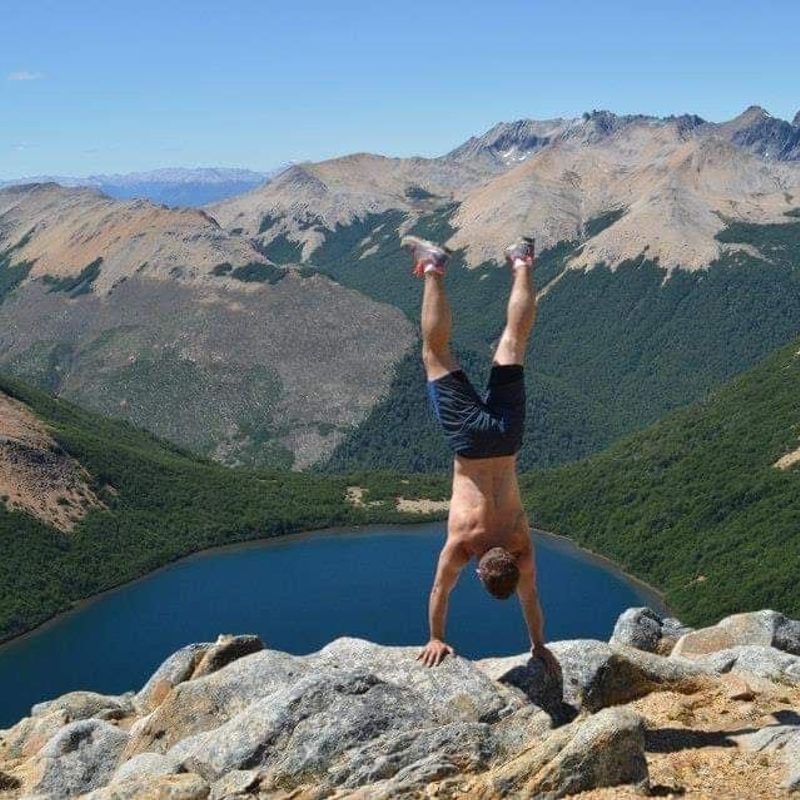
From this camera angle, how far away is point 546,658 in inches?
727

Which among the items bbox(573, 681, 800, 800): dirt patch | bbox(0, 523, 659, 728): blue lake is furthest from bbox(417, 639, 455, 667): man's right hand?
bbox(0, 523, 659, 728): blue lake

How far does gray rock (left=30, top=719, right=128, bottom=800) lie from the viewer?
1939 centimetres

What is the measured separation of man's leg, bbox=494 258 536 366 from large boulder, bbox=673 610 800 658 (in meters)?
11.6

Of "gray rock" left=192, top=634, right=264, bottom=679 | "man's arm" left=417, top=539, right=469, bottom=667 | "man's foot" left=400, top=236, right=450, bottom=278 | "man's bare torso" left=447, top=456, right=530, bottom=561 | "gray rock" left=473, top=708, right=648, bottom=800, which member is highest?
"man's foot" left=400, top=236, right=450, bottom=278

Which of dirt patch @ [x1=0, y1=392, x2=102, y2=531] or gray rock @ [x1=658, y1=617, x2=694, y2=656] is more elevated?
gray rock @ [x1=658, y1=617, x2=694, y2=656]

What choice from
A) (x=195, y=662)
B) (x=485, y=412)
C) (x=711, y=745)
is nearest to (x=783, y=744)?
(x=711, y=745)

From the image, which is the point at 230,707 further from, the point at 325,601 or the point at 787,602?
the point at 325,601

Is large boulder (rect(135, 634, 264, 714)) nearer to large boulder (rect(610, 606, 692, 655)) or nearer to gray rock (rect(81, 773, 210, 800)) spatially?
gray rock (rect(81, 773, 210, 800))

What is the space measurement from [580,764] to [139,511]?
144 m

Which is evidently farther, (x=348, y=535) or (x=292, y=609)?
(x=348, y=535)

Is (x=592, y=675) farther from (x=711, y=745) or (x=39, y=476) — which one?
(x=39, y=476)

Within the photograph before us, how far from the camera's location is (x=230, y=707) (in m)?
19.3

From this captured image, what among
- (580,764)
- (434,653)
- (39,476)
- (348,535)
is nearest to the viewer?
(580,764)

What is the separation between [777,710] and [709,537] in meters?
120
